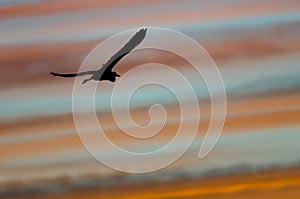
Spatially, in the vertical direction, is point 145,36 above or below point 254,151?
above

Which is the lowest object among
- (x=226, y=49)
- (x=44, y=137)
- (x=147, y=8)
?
(x=44, y=137)

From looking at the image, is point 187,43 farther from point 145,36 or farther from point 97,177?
point 97,177

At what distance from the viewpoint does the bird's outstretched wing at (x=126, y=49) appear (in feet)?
4.18

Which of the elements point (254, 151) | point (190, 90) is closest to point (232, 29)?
point (190, 90)

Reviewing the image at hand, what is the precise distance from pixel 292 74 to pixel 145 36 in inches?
13.2

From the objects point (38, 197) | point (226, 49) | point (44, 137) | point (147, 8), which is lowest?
point (38, 197)

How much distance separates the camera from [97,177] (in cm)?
127

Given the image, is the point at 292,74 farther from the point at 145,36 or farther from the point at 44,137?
the point at 44,137

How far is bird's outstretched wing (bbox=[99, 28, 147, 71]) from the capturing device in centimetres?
127

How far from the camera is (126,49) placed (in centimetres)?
128

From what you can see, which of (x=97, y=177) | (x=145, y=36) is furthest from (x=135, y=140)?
(x=145, y=36)

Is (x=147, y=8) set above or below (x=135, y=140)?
above

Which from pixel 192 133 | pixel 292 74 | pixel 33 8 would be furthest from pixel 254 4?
pixel 33 8

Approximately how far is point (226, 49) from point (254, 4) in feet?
0.39
